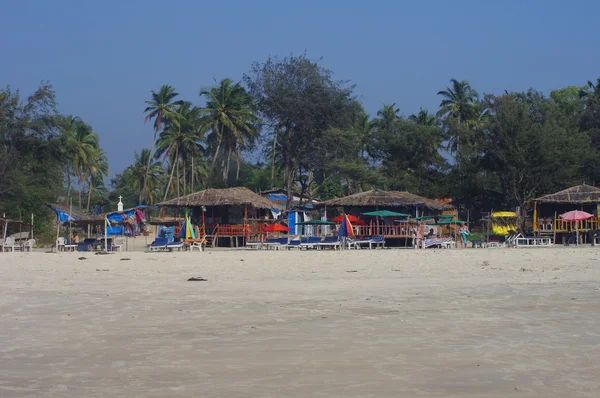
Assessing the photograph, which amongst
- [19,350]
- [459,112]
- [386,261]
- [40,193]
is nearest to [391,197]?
Answer: [386,261]

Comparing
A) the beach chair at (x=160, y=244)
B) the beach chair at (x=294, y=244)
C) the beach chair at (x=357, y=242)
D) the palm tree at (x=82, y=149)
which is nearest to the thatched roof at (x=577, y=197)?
the beach chair at (x=357, y=242)

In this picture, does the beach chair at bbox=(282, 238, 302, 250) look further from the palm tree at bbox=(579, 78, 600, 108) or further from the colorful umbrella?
the palm tree at bbox=(579, 78, 600, 108)

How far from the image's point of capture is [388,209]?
36.9 metres

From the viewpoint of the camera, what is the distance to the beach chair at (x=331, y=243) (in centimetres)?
3032

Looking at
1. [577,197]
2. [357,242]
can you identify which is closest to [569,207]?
[577,197]

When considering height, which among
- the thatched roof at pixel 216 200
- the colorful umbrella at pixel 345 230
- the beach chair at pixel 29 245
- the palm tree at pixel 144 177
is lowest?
the beach chair at pixel 29 245

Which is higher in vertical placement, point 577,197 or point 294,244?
point 577,197

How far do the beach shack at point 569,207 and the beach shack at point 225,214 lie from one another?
527 inches

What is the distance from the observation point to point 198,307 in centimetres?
1053

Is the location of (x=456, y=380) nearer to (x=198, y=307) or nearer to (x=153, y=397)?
(x=153, y=397)

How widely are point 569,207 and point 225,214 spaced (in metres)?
17.6

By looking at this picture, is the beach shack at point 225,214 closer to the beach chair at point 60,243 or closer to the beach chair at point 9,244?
the beach chair at point 60,243

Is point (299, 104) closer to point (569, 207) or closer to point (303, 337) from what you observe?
point (569, 207)

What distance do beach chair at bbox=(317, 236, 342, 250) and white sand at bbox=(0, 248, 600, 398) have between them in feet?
50.6
